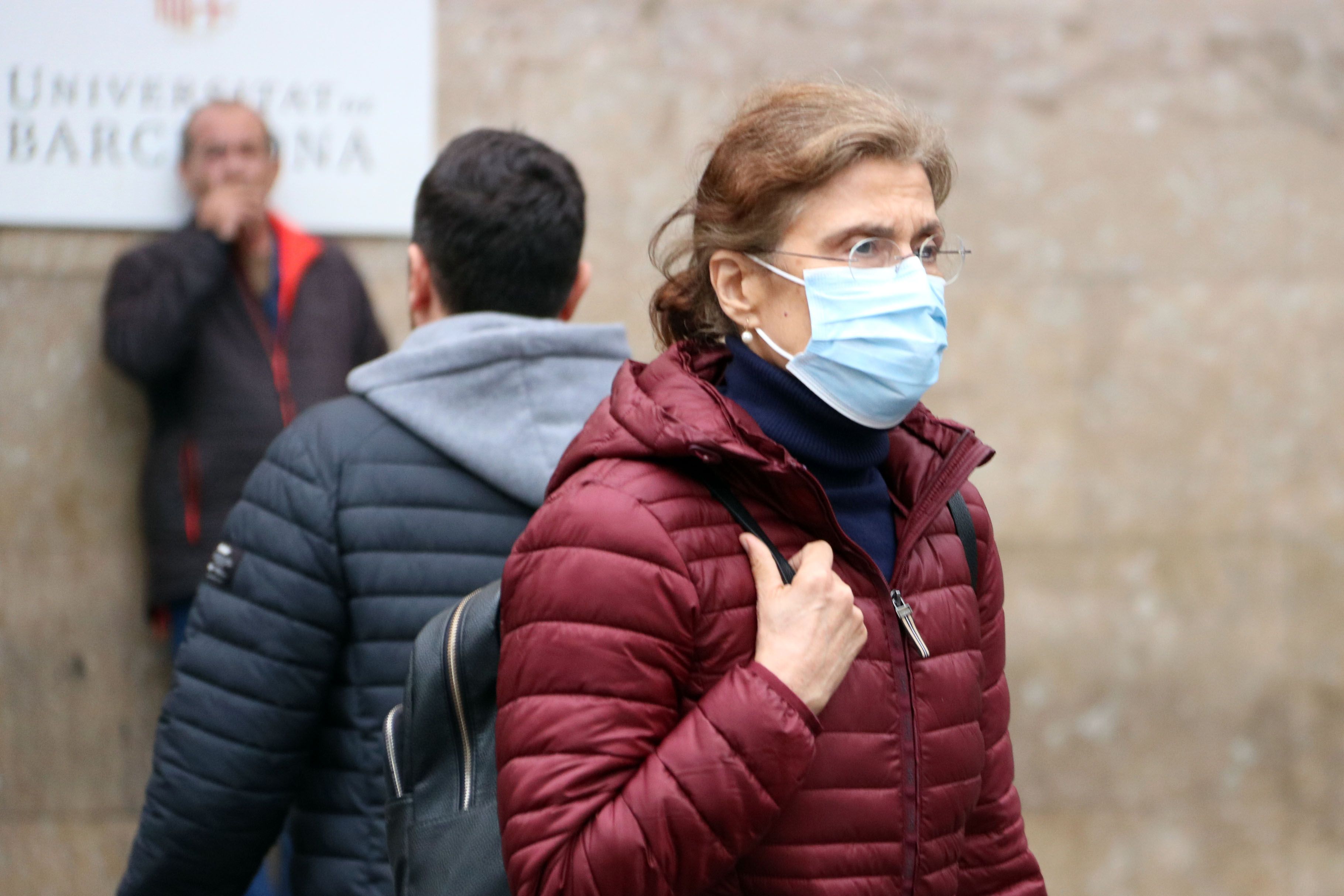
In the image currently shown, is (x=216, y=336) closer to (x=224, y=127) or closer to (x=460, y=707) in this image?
(x=224, y=127)

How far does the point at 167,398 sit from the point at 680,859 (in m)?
2.57

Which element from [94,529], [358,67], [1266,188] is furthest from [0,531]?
[1266,188]

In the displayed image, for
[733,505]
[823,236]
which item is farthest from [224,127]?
[733,505]

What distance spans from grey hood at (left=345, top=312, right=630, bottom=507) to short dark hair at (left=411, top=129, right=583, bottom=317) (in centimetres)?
5

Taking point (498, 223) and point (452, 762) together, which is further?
point (498, 223)

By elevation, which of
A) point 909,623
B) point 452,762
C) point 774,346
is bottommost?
point 452,762

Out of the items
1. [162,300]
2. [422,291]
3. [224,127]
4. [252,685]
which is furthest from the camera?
[224,127]

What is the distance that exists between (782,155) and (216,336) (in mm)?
2249

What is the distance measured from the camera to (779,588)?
5.01ft

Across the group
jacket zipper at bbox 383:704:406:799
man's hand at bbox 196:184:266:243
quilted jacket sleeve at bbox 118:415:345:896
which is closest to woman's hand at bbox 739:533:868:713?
jacket zipper at bbox 383:704:406:799

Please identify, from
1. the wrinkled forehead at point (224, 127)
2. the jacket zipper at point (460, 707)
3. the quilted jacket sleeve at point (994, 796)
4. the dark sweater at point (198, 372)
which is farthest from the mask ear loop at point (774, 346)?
the wrinkled forehead at point (224, 127)

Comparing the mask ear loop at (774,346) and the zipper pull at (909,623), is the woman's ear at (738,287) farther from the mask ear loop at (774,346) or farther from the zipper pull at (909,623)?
the zipper pull at (909,623)

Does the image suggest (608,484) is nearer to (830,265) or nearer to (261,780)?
(830,265)

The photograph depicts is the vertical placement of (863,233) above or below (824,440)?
above
